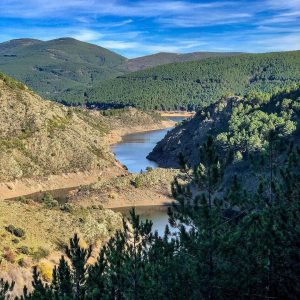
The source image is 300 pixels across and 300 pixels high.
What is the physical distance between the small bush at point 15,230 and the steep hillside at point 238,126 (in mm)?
52793

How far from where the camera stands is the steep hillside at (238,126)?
120375 millimetres

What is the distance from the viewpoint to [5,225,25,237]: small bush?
6688 centimetres

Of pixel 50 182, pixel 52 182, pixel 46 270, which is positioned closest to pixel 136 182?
pixel 52 182

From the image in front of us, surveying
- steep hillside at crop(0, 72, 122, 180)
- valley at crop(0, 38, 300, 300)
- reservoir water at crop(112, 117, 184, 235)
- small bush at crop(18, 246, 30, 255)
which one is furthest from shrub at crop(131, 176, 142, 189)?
small bush at crop(18, 246, 30, 255)

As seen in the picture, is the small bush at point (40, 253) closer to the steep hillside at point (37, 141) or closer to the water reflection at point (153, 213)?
the water reflection at point (153, 213)

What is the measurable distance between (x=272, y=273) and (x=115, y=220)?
59920mm

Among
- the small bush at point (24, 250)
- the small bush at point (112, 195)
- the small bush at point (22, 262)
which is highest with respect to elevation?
the small bush at point (24, 250)

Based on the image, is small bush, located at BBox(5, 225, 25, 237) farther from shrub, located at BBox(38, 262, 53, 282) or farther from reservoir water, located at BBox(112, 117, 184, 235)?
reservoir water, located at BBox(112, 117, 184, 235)

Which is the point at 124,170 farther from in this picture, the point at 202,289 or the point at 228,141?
the point at 202,289

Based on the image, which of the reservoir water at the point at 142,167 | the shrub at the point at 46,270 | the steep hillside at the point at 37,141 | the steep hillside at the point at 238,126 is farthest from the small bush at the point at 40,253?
the steep hillside at the point at 37,141

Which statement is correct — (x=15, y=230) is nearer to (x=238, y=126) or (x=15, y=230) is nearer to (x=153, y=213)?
(x=153, y=213)

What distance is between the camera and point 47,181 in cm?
A: 12581

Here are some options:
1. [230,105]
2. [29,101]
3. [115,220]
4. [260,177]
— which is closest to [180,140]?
[230,105]

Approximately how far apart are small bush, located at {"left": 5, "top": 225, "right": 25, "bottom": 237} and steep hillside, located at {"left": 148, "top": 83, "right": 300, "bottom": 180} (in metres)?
52.8
